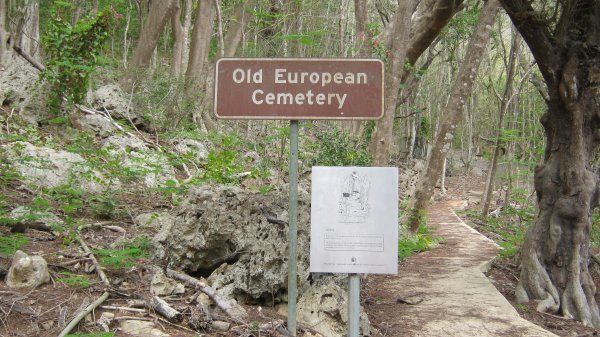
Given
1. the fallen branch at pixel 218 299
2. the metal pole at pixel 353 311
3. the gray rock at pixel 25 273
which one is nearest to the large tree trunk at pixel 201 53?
the fallen branch at pixel 218 299

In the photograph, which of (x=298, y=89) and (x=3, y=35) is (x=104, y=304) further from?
(x=3, y=35)

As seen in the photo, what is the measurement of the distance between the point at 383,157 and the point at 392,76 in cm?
141

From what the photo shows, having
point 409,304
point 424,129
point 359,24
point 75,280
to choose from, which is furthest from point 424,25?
point 424,129

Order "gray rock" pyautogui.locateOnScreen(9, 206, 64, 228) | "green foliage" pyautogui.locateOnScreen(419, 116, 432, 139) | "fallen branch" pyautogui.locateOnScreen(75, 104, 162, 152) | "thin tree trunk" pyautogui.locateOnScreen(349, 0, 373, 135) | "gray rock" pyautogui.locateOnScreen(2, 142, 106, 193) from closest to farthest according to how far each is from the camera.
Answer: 1. "gray rock" pyautogui.locateOnScreen(9, 206, 64, 228)
2. "gray rock" pyautogui.locateOnScreen(2, 142, 106, 193)
3. "fallen branch" pyautogui.locateOnScreen(75, 104, 162, 152)
4. "thin tree trunk" pyautogui.locateOnScreen(349, 0, 373, 135)
5. "green foliage" pyautogui.locateOnScreen(419, 116, 432, 139)

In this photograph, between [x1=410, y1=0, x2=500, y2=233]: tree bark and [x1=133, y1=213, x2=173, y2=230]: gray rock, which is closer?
[x1=133, y1=213, x2=173, y2=230]: gray rock

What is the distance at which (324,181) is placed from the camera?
3463 millimetres

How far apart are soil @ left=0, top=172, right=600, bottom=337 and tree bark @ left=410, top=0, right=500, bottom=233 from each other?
16.6 feet

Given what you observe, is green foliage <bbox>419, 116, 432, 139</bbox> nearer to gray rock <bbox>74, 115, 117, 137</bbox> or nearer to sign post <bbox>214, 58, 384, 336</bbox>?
gray rock <bbox>74, 115, 117, 137</bbox>

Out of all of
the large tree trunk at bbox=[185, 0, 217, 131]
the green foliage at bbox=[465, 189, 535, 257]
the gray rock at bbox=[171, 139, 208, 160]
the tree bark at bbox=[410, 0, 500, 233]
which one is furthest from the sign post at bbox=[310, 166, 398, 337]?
the large tree trunk at bbox=[185, 0, 217, 131]

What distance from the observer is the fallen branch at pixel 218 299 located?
3.99 meters

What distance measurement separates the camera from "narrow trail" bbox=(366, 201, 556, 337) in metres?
4.98

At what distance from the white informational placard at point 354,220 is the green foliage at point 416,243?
521cm

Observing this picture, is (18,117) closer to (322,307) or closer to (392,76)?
(392,76)

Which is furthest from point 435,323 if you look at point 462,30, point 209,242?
point 462,30
